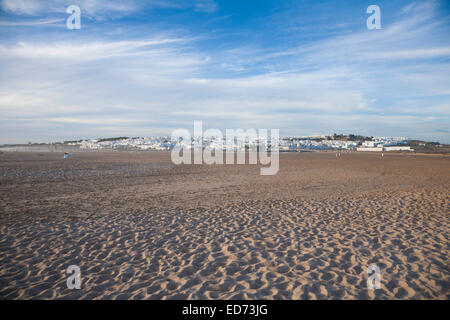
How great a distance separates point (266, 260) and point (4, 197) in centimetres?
1153

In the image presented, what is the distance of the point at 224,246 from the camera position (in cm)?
588

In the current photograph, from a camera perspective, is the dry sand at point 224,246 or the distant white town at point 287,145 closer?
the dry sand at point 224,246

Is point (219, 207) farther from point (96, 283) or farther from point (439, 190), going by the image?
point (439, 190)

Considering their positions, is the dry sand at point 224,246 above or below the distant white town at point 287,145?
below

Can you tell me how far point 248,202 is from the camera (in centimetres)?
1034

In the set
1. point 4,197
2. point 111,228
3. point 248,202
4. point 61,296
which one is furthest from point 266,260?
point 4,197

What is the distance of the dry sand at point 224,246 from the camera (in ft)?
13.7

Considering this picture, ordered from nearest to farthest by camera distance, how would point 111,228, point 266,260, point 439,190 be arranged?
point 266,260, point 111,228, point 439,190

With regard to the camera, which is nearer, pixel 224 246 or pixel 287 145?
pixel 224 246

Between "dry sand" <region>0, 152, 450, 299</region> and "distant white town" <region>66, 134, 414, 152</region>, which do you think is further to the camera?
"distant white town" <region>66, 134, 414, 152</region>

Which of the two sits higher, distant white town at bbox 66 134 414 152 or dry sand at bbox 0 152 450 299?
distant white town at bbox 66 134 414 152

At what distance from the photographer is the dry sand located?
418 cm
